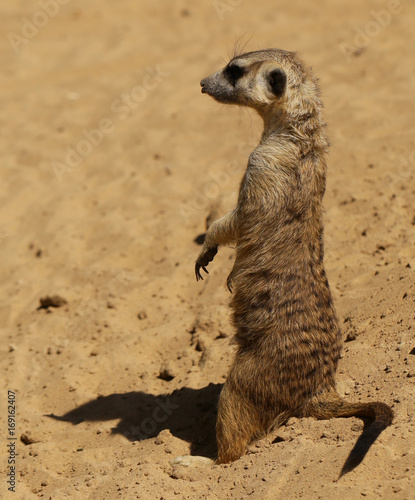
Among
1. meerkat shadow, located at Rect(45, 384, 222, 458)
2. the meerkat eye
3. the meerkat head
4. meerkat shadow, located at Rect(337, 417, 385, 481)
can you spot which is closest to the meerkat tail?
meerkat shadow, located at Rect(337, 417, 385, 481)

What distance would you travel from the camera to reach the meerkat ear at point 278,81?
10.7 feet

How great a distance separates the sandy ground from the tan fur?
5.4 inches

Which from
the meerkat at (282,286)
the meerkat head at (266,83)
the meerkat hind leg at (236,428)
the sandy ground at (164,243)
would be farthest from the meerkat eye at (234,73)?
the meerkat hind leg at (236,428)

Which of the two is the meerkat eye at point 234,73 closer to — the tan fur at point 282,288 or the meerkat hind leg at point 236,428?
the tan fur at point 282,288

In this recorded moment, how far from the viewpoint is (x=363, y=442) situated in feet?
8.14

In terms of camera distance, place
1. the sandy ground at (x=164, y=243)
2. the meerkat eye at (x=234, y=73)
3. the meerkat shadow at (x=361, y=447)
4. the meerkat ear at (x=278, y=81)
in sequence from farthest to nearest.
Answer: the meerkat eye at (x=234, y=73)
the meerkat ear at (x=278, y=81)
the sandy ground at (x=164, y=243)
the meerkat shadow at (x=361, y=447)

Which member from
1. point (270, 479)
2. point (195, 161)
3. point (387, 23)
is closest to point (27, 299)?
point (195, 161)

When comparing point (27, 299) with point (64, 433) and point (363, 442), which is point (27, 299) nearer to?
point (64, 433)

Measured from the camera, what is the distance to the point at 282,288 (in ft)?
10.0

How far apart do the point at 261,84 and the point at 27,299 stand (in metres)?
2.48

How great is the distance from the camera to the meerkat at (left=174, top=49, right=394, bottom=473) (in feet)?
9.82

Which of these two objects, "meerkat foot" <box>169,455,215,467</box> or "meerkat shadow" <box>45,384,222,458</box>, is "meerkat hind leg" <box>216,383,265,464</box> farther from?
"meerkat shadow" <box>45,384,222,458</box>

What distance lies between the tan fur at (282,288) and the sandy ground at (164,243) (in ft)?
0.45

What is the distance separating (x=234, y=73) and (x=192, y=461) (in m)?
1.99
